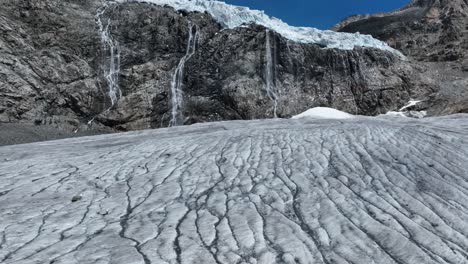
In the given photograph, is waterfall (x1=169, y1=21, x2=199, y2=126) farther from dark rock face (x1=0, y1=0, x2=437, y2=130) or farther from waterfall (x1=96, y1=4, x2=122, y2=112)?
waterfall (x1=96, y1=4, x2=122, y2=112)

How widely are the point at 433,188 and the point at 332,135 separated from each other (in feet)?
6.90

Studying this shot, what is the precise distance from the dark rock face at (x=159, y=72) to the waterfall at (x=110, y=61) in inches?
7.1

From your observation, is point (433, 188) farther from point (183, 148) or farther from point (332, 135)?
point (183, 148)

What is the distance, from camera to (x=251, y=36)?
93.8 ft

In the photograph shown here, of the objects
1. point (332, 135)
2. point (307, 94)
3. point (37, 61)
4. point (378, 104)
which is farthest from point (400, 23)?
point (332, 135)

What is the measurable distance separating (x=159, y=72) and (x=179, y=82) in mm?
1331

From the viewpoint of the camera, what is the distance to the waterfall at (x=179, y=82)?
86.8 ft

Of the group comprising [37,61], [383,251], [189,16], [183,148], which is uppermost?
[189,16]

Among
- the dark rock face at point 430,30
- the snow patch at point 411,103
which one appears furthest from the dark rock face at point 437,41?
the snow patch at point 411,103

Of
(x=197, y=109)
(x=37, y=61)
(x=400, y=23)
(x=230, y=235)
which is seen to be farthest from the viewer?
(x=400, y=23)

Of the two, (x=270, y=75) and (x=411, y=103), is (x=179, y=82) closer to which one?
(x=270, y=75)

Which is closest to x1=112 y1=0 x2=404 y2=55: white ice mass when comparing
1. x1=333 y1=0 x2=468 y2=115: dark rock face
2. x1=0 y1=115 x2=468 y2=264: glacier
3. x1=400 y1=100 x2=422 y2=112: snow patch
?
x1=333 y1=0 x2=468 y2=115: dark rock face

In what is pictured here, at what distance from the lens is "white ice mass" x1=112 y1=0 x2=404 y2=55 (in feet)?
104

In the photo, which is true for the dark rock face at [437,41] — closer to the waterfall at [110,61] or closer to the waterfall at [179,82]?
the waterfall at [179,82]
